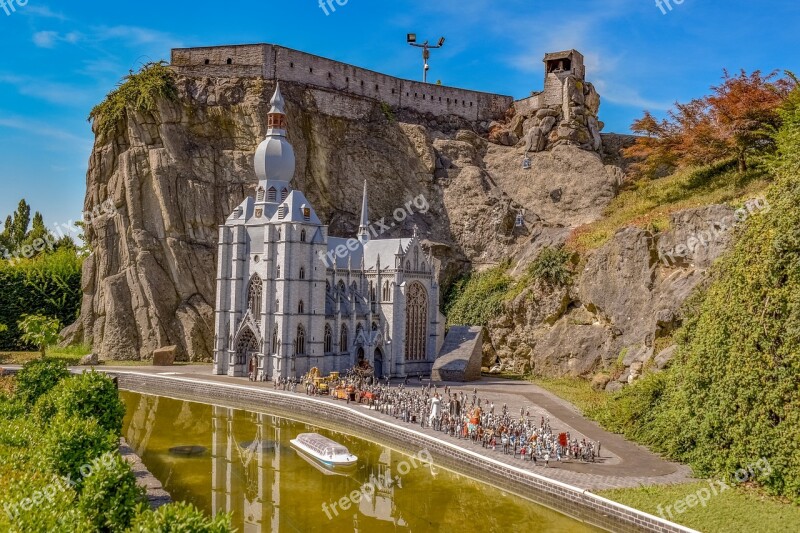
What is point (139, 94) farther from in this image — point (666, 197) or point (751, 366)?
point (751, 366)

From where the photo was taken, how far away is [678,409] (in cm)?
2914

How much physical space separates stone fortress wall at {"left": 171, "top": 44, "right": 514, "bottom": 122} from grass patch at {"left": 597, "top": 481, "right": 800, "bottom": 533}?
58.9m

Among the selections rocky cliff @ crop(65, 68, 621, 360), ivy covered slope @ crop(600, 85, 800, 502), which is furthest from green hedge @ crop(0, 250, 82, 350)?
ivy covered slope @ crop(600, 85, 800, 502)

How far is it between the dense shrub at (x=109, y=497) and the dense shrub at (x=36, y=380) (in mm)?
16255

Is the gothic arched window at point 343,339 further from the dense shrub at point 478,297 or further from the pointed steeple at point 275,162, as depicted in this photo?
the dense shrub at point 478,297

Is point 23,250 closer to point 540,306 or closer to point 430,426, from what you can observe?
point 540,306

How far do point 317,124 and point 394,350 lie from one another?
2943 cm

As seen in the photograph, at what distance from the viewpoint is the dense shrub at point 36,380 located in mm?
34000

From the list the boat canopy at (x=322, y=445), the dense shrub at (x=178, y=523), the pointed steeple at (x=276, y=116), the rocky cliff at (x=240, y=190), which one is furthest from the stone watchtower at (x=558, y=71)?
the dense shrub at (x=178, y=523)

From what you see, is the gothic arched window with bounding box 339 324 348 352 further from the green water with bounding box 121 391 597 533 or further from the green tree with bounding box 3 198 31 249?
the green tree with bounding box 3 198 31 249

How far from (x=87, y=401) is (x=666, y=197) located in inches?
1996

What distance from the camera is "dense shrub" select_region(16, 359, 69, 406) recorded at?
34.0 meters

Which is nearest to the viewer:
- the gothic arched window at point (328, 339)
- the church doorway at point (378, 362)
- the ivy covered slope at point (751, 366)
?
the ivy covered slope at point (751, 366)

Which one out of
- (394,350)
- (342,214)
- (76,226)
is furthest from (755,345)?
(76,226)
